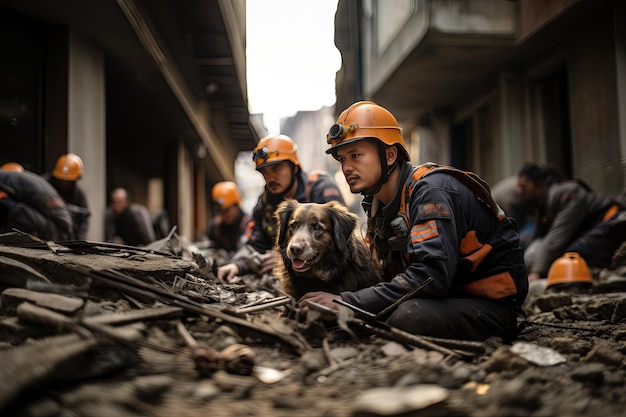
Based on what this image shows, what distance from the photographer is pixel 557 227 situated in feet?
25.1

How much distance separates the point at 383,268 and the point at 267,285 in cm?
165

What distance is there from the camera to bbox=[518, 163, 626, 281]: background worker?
24.0ft

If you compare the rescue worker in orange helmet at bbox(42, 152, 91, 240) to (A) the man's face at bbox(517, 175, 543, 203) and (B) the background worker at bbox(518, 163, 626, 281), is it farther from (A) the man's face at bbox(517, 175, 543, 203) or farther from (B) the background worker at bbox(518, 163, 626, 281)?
(A) the man's face at bbox(517, 175, 543, 203)

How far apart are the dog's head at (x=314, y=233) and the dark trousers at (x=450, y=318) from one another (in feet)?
2.80

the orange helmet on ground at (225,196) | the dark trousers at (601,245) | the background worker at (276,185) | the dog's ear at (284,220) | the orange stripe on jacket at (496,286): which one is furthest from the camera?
the orange helmet on ground at (225,196)

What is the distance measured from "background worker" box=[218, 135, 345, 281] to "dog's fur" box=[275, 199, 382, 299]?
1.59 metres

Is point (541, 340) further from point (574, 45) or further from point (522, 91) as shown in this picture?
point (522, 91)

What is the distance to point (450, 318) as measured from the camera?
324 cm

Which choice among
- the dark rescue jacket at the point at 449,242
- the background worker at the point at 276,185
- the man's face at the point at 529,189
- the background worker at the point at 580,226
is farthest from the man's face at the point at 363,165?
the man's face at the point at 529,189

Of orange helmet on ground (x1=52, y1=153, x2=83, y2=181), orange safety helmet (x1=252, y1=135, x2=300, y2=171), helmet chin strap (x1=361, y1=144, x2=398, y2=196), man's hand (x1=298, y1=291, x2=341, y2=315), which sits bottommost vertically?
man's hand (x1=298, y1=291, x2=341, y2=315)

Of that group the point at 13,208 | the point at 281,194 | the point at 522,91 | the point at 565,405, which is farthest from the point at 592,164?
the point at 13,208

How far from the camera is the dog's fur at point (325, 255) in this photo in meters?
3.93

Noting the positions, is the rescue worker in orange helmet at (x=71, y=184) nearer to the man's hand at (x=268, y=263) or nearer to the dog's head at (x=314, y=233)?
the man's hand at (x=268, y=263)

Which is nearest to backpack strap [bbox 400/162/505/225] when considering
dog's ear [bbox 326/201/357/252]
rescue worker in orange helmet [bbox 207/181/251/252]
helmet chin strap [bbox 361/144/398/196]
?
helmet chin strap [bbox 361/144/398/196]
